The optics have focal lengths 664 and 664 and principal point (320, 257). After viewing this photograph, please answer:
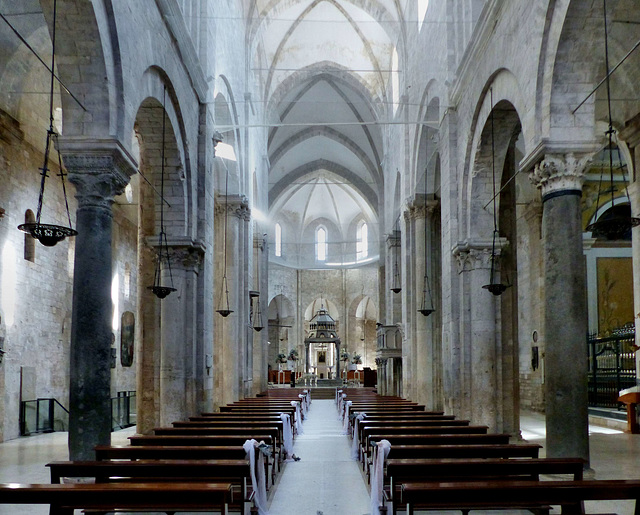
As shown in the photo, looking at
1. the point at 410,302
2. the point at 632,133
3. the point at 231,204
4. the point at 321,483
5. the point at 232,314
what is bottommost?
the point at 321,483

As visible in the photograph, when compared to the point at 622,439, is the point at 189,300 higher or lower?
higher

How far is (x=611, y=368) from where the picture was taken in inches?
731

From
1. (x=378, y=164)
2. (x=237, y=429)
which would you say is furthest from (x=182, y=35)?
(x=378, y=164)

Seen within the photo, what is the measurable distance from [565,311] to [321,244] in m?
38.0

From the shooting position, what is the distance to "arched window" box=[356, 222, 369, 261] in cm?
4541

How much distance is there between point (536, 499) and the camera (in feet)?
17.7

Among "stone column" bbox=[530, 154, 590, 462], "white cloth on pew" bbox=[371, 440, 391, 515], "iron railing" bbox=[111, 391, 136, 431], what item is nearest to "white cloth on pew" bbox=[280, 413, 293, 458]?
"white cloth on pew" bbox=[371, 440, 391, 515]

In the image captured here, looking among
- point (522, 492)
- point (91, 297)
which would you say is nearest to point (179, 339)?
point (91, 297)

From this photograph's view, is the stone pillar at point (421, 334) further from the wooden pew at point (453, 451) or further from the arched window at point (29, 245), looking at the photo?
the wooden pew at point (453, 451)

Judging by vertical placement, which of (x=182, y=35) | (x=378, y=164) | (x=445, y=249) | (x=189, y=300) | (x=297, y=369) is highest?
(x=378, y=164)

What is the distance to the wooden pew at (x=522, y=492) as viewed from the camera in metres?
5.22

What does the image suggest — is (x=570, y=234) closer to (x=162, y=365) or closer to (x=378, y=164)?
(x=162, y=365)

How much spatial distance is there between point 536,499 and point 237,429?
5.62 metres

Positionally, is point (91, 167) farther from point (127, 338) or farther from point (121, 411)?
point (127, 338)
